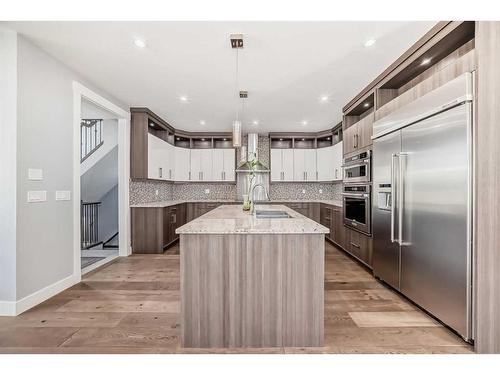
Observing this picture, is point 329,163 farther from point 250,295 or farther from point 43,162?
point 43,162

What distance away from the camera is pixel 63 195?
320 cm

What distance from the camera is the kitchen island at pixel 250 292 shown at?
197cm

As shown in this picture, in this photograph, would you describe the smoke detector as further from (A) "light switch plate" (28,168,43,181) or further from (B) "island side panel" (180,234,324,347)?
(A) "light switch plate" (28,168,43,181)

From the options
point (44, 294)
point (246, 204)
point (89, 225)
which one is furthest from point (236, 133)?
point (89, 225)

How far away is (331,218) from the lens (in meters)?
5.70

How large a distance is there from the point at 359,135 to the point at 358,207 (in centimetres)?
106

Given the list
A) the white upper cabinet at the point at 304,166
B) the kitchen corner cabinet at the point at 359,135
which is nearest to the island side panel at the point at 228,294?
the kitchen corner cabinet at the point at 359,135

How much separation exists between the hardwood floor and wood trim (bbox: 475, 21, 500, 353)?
258mm

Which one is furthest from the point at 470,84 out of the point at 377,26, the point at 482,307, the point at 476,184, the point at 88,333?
the point at 88,333

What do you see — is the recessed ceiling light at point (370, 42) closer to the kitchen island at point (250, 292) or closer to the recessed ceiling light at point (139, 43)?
the kitchen island at point (250, 292)

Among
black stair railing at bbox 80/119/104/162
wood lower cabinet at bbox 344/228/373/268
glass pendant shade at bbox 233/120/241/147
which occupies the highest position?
black stair railing at bbox 80/119/104/162

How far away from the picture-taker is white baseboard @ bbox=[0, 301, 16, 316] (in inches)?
100

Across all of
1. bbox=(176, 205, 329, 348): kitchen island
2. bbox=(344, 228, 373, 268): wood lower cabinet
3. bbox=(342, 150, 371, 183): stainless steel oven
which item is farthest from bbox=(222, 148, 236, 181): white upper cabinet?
bbox=(176, 205, 329, 348): kitchen island

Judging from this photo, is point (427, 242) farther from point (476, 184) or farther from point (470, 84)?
point (470, 84)
